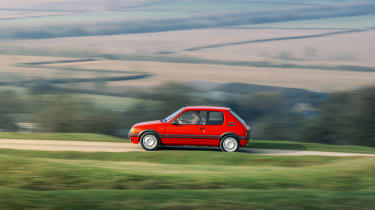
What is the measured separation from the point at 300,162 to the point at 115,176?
7.17 m

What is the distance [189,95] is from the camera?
147 ft

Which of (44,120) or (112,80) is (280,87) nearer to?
(112,80)

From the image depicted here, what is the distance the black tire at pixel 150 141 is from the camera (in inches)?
612

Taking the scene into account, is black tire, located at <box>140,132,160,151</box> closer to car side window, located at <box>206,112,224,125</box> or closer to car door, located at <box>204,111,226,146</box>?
car door, located at <box>204,111,226,146</box>

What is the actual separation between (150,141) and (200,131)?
5.89 feet

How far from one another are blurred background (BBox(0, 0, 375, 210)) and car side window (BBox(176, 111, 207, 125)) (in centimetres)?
100

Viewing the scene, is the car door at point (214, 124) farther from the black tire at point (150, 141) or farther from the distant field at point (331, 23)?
the distant field at point (331, 23)

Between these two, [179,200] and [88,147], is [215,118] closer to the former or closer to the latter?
[88,147]

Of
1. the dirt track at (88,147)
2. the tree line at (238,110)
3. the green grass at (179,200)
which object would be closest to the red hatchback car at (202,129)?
the dirt track at (88,147)

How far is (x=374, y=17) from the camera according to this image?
379ft

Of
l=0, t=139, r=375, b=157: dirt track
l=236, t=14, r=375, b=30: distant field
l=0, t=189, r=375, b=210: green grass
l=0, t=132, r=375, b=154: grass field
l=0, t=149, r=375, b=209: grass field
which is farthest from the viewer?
l=236, t=14, r=375, b=30: distant field

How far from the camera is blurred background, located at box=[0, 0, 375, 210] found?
28.5 feet

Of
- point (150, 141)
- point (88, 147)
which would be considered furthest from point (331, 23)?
point (150, 141)

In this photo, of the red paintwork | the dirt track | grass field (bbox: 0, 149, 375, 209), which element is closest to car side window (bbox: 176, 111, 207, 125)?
the red paintwork
